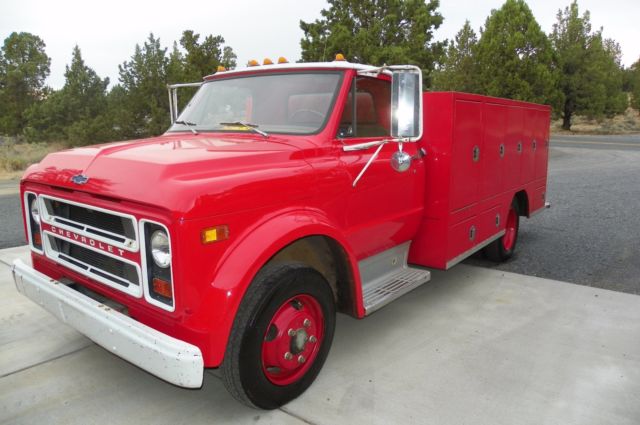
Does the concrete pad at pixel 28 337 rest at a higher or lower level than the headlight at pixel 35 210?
lower

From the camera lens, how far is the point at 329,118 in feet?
10.9

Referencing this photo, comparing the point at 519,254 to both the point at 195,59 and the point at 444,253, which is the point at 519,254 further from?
the point at 195,59

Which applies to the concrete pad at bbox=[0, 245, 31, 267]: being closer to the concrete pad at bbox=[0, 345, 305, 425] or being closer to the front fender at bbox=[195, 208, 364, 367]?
the concrete pad at bbox=[0, 345, 305, 425]

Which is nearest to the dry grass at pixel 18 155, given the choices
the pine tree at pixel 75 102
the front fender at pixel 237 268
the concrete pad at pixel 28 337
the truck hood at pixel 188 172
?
the pine tree at pixel 75 102

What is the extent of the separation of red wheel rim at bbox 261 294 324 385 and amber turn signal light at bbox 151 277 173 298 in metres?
0.59

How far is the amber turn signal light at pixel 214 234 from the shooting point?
2.37 metres

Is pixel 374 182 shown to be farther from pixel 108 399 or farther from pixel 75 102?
pixel 75 102

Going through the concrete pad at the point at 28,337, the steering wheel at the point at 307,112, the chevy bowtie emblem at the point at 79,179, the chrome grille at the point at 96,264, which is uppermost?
the steering wheel at the point at 307,112

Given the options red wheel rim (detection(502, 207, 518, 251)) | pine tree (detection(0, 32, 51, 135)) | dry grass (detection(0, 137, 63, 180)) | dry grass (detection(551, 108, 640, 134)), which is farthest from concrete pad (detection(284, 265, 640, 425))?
dry grass (detection(551, 108, 640, 134))

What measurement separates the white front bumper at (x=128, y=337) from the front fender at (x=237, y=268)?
0.47 ft

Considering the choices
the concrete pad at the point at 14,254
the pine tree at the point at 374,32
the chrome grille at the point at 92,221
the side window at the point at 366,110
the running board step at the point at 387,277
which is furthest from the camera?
the pine tree at the point at 374,32

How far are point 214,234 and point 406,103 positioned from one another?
1498mm

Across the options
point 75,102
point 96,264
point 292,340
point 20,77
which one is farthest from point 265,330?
point 20,77

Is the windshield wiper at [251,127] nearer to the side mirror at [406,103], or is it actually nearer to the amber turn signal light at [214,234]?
the side mirror at [406,103]
